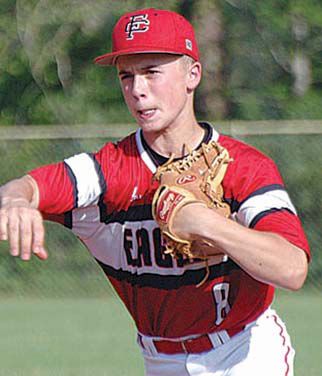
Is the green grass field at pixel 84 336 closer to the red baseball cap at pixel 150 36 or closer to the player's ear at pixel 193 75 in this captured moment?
the player's ear at pixel 193 75

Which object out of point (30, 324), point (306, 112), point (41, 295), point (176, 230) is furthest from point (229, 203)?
point (306, 112)

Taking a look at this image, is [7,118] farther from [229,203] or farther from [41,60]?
[229,203]

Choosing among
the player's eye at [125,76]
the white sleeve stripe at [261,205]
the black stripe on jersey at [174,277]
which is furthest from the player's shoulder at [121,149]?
the white sleeve stripe at [261,205]

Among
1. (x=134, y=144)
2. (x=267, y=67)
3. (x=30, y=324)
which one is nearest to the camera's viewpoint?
(x=134, y=144)

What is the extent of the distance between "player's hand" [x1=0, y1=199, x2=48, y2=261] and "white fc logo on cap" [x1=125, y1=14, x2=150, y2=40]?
888 millimetres

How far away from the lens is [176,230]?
138 inches

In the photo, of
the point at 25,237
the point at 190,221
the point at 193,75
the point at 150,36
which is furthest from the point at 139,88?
the point at 25,237

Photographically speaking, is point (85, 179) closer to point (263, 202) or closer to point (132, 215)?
Answer: point (132, 215)

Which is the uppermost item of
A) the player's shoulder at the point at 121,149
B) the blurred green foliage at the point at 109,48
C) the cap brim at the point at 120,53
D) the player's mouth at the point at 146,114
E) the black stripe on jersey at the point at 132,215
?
the cap brim at the point at 120,53

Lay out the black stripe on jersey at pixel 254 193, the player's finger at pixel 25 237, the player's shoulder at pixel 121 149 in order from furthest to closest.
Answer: the player's shoulder at pixel 121 149 < the black stripe on jersey at pixel 254 193 < the player's finger at pixel 25 237

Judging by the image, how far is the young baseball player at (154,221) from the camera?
391 centimetres

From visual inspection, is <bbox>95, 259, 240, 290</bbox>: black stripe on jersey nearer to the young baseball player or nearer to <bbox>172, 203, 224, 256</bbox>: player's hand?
the young baseball player

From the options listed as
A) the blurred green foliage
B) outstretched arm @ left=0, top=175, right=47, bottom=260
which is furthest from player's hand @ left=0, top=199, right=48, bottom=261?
the blurred green foliage

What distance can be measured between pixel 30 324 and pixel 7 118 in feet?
26.8
